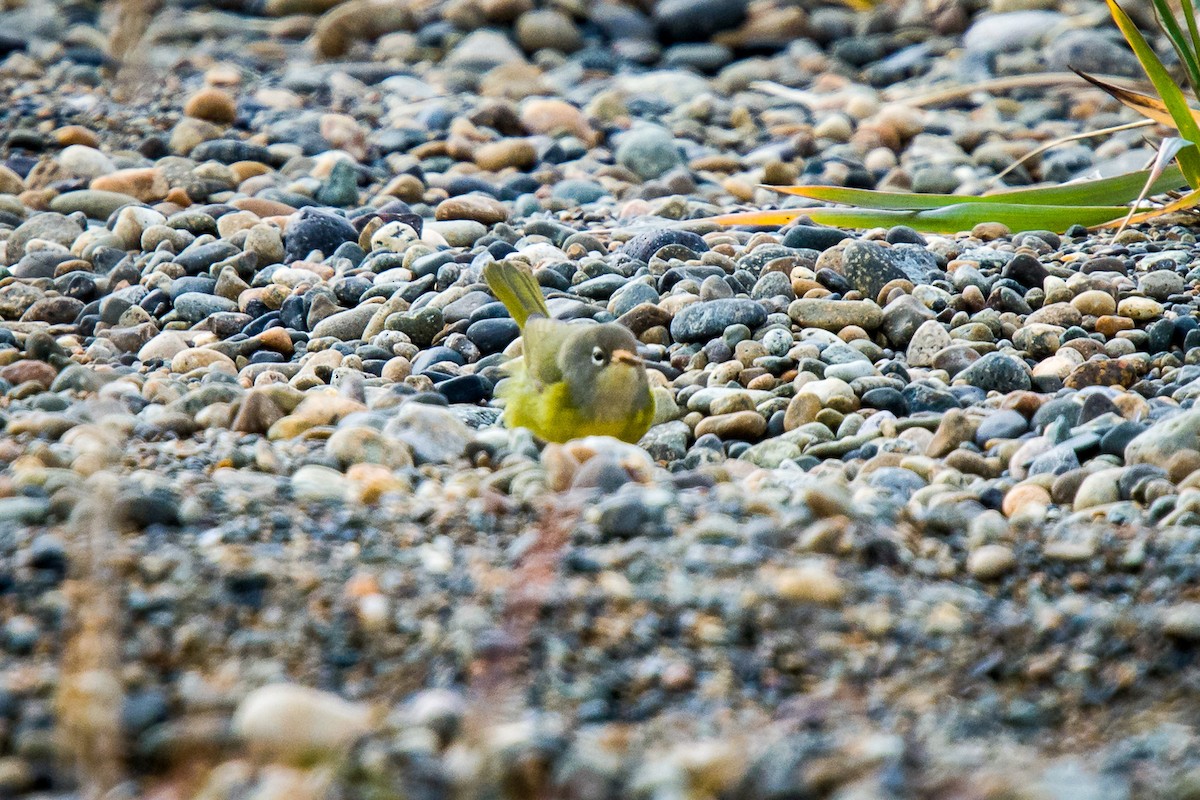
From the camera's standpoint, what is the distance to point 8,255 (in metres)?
5.35

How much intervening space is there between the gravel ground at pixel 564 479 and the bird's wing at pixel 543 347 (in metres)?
0.26

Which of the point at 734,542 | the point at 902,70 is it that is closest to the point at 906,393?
the point at 734,542

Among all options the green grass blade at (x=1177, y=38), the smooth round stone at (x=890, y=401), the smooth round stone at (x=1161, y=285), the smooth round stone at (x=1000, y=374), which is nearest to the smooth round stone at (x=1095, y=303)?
the smooth round stone at (x=1161, y=285)

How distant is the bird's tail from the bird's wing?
247 mm

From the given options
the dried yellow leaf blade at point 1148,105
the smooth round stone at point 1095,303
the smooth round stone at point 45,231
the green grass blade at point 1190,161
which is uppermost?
the dried yellow leaf blade at point 1148,105

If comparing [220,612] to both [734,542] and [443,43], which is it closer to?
[734,542]

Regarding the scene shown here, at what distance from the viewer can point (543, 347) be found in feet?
12.1

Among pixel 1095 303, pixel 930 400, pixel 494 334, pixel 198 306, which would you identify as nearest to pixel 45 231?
pixel 198 306

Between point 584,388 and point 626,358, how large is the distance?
0.15 m

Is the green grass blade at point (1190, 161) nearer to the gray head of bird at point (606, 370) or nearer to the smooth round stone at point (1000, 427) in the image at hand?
the smooth round stone at point (1000, 427)

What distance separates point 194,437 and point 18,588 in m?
1.05

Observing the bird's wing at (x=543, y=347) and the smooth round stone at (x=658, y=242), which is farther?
the smooth round stone at (x=658, y=242)

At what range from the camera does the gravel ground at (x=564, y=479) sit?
1908 mm

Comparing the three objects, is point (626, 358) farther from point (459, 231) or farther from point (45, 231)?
point (45, 231)
